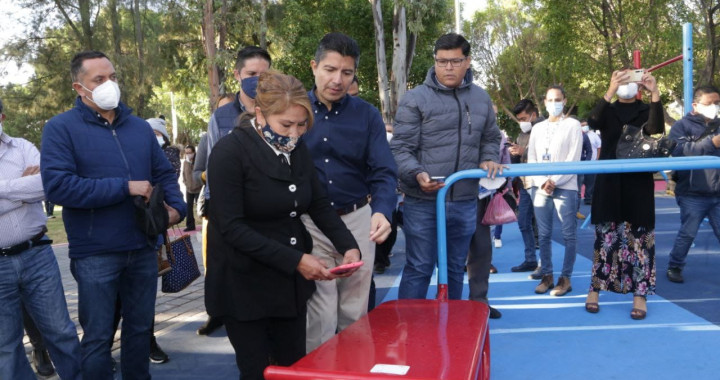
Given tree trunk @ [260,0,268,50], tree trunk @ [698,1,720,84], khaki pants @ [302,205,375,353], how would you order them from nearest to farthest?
khaki pants @ [302,205,375,353]
tree trunk @ [698,1,720,84]
tree trunk @ [260,0,268,50]

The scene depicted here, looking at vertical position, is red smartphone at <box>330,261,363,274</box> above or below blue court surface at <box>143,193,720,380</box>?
above

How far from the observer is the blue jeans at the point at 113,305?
10.6ft

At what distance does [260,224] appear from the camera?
254cm

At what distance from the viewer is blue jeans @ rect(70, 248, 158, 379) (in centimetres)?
322

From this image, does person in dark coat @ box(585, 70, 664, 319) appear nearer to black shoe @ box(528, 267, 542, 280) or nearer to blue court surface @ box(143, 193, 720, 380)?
blue court surface @ box(143, 193, 720, 380)

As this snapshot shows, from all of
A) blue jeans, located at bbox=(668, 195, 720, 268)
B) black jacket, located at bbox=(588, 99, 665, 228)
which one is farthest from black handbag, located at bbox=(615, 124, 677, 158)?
blue jeans, located at bbox=(668, 195, 720, 268)

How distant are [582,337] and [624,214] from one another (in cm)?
109

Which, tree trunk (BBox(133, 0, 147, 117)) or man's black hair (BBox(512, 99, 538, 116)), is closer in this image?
man's black hair (BBox(512, 99, 538, 116))

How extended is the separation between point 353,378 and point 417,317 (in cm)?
88

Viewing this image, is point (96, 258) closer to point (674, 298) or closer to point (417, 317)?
point (417, 317)

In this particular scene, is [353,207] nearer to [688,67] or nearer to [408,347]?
[408,347]

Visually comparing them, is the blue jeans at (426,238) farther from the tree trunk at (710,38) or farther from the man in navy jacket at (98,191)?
the tree trunk at (710,38)

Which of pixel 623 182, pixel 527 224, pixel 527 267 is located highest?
pixel 623 182

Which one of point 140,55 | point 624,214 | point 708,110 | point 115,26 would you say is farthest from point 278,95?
point 115,26
